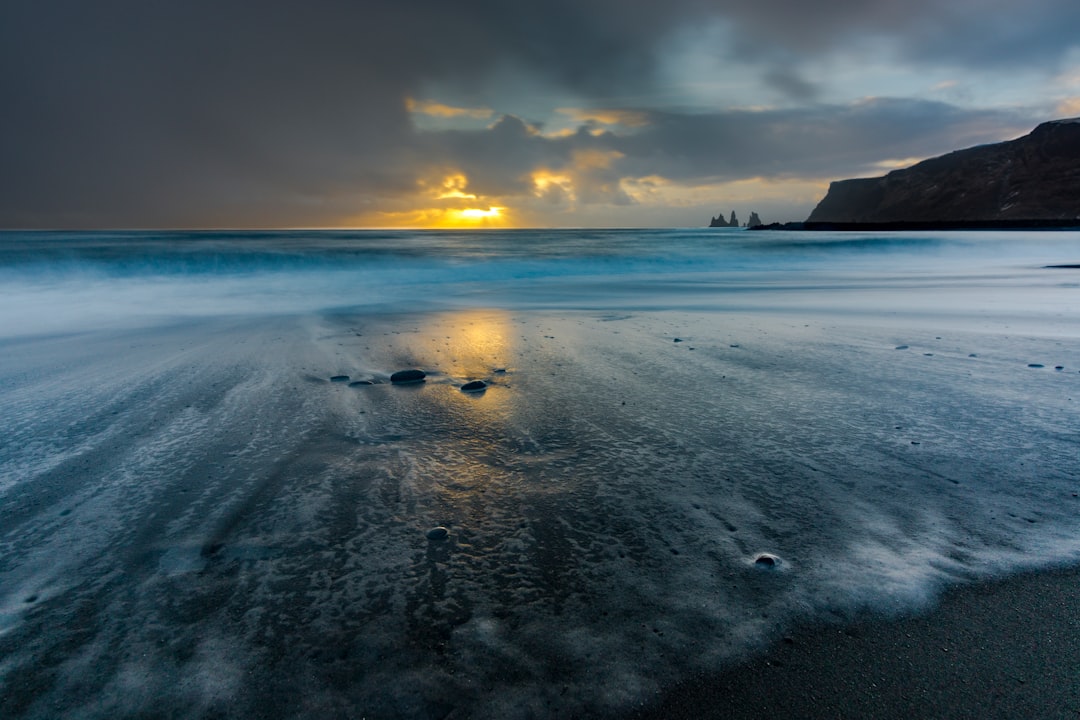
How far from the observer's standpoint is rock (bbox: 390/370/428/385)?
3893mm

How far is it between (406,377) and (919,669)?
3282 millimetres

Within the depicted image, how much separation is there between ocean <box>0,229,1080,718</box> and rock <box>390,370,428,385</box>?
16 cm

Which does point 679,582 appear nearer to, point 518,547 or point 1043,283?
point 518,547

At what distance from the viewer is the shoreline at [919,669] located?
1159 mm

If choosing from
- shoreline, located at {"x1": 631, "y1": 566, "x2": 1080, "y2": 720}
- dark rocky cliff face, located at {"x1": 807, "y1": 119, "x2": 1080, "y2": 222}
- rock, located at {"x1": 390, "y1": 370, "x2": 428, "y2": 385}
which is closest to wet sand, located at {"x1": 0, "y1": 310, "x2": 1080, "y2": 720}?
shoreline, located at {"x1": 631, "y1": 566, "x2": 1080, "y2": 720}

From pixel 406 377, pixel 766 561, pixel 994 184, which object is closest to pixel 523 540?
pixel 766 561

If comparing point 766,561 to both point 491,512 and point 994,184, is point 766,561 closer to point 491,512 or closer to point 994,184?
point 491,512

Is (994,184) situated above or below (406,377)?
above

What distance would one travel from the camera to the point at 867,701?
3.85 feet

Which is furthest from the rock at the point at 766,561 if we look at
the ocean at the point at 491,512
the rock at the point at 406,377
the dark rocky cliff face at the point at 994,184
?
the dark rocky cliff face at the point at 994,184

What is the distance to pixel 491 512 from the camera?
2014 millimetres

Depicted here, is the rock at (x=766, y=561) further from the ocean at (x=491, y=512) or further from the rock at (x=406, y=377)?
the rock at (x=406, y=377)

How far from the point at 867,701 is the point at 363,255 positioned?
74.6 ft

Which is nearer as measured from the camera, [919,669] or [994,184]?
[919,669]
